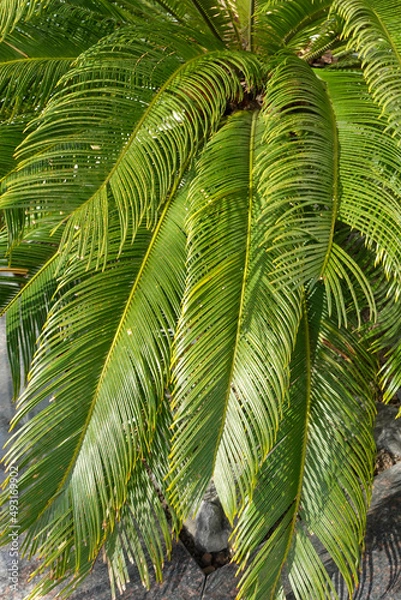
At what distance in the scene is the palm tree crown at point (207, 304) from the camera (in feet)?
4.63

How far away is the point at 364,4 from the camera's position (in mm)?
1647

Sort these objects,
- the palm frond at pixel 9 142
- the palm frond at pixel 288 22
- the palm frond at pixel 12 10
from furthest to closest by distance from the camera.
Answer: the palm frond at pixel 288 22, the palm frond at pixel 9 142, the palm frond at pixel 12 10

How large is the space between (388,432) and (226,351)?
0.97m

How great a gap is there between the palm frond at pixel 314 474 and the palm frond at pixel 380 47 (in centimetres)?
56

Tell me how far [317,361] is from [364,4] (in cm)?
100

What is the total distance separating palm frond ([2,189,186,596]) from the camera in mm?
1476

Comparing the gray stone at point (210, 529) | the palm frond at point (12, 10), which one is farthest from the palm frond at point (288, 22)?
the gray stone at point (210, 529)

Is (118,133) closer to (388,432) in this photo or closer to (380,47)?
(380,47)

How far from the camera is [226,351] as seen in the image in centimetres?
143

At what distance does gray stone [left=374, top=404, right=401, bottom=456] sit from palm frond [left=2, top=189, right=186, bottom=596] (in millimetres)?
901

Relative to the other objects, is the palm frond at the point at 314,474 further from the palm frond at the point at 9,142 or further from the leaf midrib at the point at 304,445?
the palm frond at the point at 9,142

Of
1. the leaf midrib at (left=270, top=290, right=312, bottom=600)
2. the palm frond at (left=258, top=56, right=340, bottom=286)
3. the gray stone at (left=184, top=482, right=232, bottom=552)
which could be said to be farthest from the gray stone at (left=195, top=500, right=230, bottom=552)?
the palm frond at (left=258, top=56, right=340, bottom=286)

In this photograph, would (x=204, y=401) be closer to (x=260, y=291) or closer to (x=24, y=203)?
(x=260, y=291)

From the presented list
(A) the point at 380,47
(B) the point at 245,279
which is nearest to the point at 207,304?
(B) the point at 245,279
